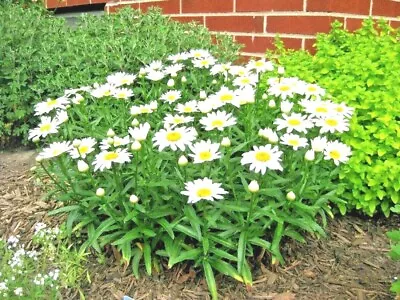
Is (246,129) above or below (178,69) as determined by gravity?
below

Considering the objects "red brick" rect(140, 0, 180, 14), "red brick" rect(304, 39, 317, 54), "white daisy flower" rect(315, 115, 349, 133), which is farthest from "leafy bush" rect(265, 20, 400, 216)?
"red brick" rect(140, 0, 180, 14)

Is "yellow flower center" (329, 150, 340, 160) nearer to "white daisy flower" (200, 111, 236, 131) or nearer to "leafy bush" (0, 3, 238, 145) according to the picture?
"white daisy flower" (200, 111, 236, 131)

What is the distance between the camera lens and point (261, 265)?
246 cm

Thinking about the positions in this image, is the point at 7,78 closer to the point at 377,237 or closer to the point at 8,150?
the point at 8,150

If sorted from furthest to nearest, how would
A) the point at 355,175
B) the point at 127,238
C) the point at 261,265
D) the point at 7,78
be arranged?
the point at 7,78 → the point at 355,175 → the point at 261,265 → the point at 127,238

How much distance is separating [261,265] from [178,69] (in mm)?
1233

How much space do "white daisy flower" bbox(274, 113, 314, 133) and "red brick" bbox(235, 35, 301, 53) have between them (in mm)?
1475

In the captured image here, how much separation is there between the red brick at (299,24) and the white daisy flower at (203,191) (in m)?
1.97

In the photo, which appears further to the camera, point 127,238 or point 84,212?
point 84,212

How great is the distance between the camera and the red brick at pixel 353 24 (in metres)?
3.74

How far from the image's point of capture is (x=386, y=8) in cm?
395

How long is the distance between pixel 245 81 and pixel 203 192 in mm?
996

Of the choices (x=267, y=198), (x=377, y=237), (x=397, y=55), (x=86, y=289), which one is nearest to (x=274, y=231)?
(x=267, y=198)

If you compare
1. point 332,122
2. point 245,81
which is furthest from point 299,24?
point 332,122
